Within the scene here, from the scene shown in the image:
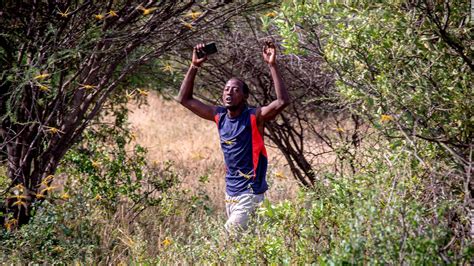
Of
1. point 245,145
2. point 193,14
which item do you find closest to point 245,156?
point 245,145

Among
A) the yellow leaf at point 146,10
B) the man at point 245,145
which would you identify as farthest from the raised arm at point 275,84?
the yellow leaf at point 146,10

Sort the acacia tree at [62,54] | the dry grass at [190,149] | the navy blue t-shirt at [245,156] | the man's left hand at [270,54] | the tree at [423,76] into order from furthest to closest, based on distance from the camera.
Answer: the dry grass at [190,149] < the acacia tree at [62,54] < the navy blue t-shirt at [245,156] < the man's left hand at [270,54] < the tree at [423,76]

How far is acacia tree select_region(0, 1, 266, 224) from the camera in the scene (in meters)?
6.57

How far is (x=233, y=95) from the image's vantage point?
6156 mm

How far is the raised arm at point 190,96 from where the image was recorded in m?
6.32

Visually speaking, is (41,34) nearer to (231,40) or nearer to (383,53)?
(231,40)

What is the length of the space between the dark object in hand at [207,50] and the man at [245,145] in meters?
0.25

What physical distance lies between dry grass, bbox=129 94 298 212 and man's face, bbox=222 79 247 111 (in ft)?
7.27

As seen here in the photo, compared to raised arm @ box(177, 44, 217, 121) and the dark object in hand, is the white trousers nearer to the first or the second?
raised arm @ box(177, 44, 217, 121)

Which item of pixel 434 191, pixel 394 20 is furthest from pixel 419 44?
pixel 434 191

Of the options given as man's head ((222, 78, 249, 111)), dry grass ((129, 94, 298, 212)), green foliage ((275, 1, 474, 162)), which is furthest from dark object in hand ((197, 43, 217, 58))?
dry grass ((129, 94, 298, 212))

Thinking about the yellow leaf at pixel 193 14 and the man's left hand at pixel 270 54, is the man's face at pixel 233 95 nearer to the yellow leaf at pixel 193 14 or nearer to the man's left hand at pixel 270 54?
the man's left hand at pixel 270 54

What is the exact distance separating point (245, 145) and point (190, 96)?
0.68 meters

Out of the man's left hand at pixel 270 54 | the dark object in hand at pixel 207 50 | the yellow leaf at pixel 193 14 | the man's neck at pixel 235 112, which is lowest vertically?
the man's neck at pixel 235 112
